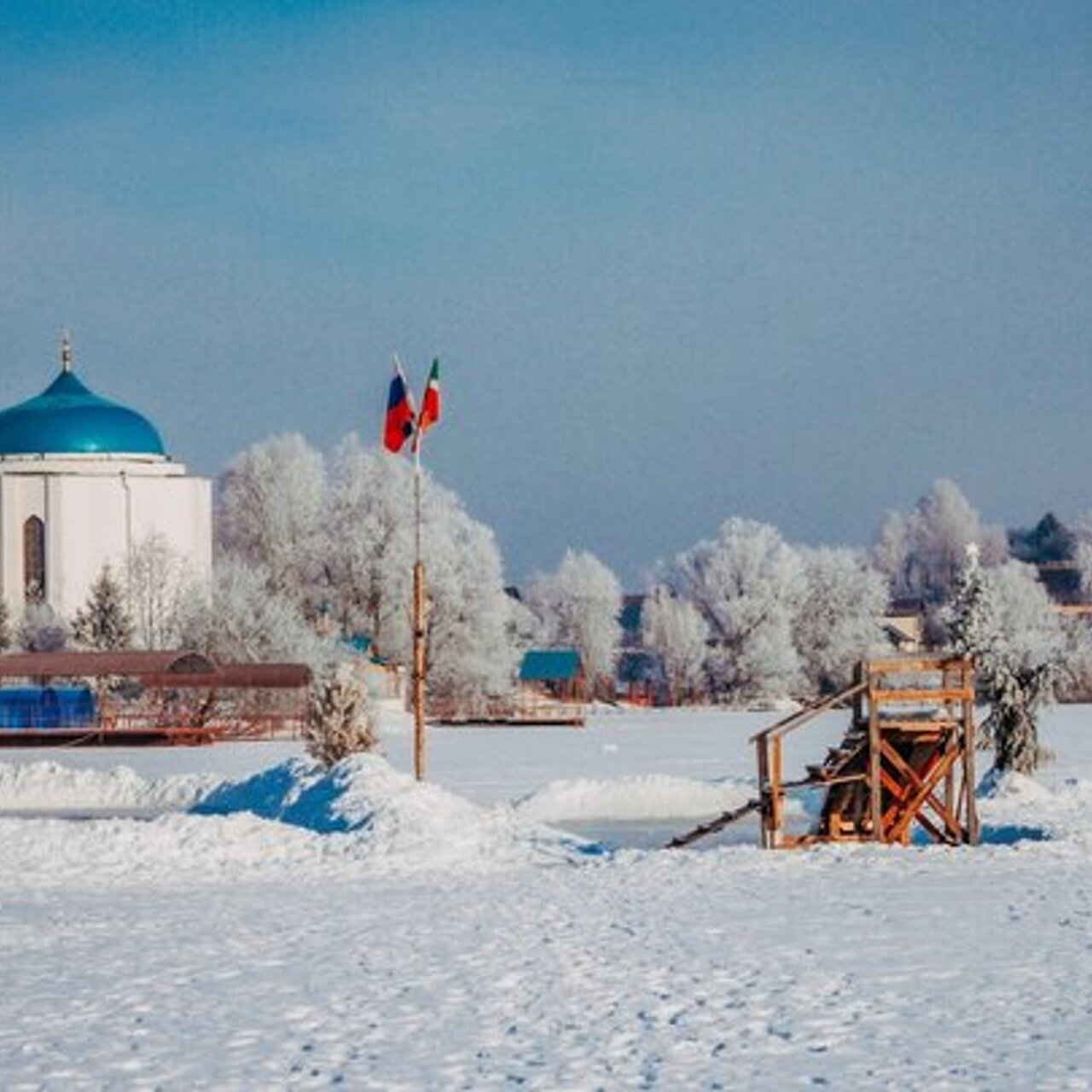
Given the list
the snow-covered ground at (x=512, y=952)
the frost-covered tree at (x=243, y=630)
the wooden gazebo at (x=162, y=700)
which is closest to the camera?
the snow-covered ground at (x=512, y=952)

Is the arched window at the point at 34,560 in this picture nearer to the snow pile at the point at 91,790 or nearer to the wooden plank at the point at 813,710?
the snow pile at the point at 91,790

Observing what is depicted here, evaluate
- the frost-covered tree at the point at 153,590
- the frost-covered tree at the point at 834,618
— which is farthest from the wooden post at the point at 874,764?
the frost-covered tree at the point at 834,618

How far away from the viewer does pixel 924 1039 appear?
9.50 meters

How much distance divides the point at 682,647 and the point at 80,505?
22616 millimetres

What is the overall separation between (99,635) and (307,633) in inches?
212

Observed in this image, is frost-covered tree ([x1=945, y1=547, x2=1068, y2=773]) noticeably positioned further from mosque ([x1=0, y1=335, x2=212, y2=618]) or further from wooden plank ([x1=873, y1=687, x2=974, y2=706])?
mosque ([x1=0, y1=335, x2=212, y2=618])

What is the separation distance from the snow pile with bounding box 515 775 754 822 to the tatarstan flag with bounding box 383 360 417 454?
183 inches

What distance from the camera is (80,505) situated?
2336 inches

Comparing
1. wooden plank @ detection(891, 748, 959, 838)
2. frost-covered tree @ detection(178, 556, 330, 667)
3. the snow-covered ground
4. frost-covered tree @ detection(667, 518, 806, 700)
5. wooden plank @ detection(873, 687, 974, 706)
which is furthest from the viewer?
frost-covered tree @ detection(667, 518, 806, 700)

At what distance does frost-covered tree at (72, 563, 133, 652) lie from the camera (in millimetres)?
55688

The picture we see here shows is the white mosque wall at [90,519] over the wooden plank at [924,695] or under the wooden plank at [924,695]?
over

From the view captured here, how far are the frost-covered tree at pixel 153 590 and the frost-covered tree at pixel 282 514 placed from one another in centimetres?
384

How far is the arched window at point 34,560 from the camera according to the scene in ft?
195

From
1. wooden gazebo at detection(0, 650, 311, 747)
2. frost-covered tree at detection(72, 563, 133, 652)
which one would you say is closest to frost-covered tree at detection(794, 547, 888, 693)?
frost-covered tree at detection(72, 563, 133, 652)
